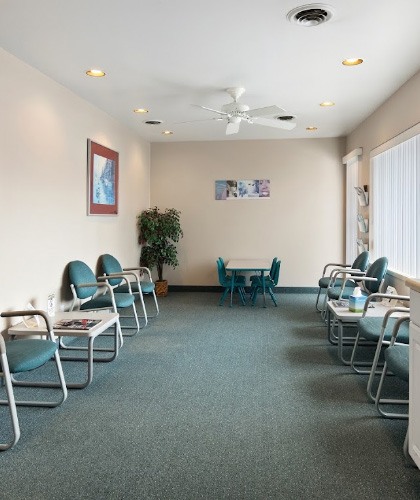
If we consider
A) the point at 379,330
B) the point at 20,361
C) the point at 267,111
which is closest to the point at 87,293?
the point at 20,361

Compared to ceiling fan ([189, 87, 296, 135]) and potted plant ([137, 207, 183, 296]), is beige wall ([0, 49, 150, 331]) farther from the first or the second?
ceiling fan ([189, 87, 296, 135])

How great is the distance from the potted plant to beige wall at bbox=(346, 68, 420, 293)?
3053mm

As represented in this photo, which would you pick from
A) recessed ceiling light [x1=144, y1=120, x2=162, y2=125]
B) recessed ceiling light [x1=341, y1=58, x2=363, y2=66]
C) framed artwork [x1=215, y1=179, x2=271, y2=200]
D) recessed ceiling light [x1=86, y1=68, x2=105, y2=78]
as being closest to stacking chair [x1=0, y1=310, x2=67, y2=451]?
recessed ceiling light [x1=86, y1=68, x2=105, y2=78]

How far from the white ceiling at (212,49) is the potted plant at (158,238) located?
214 cm

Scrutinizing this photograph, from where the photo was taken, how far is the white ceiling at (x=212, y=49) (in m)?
2.89

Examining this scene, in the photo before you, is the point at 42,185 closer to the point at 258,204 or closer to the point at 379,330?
the point at 379,330

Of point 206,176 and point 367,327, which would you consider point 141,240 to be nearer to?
point 206,176

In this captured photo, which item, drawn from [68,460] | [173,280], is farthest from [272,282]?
[68,460]

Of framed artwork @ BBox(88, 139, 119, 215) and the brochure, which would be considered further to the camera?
framed artwork @ BBox(88, 139, 119, 215)

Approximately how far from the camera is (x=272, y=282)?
6.35m

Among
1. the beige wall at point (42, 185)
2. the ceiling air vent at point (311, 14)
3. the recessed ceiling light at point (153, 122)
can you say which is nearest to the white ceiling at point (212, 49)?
the ceiling air vent at point (311, 14)

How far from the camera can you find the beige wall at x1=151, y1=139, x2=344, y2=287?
7.38 meters

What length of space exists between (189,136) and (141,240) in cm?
189

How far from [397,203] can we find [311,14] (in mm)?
2615
